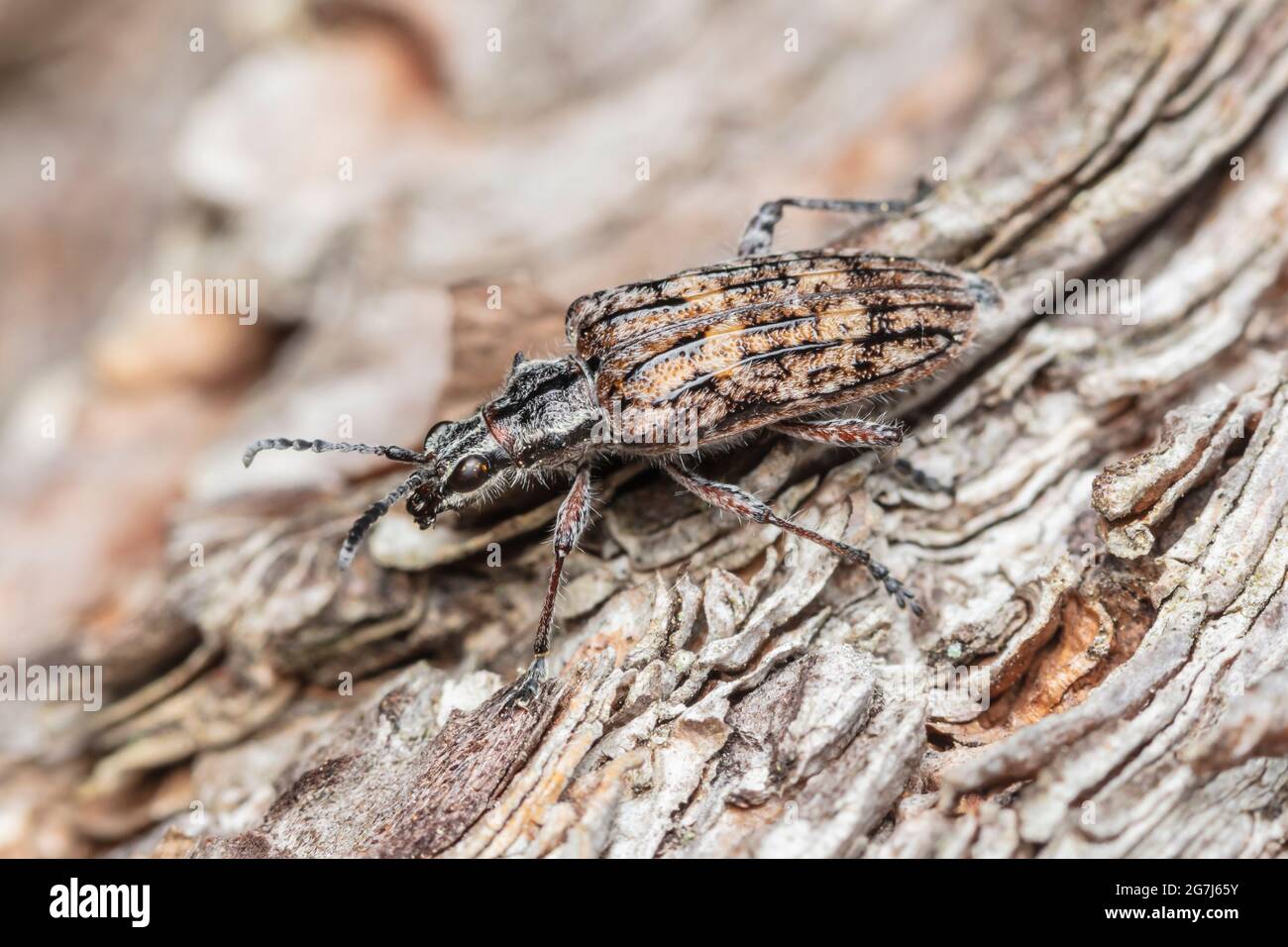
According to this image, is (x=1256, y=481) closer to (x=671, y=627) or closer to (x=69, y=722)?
(x=671, y=627)

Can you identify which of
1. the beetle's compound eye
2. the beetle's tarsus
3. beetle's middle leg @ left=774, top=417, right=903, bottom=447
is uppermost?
the beetle's tarsus

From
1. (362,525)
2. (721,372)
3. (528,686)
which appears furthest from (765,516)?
(362,525)

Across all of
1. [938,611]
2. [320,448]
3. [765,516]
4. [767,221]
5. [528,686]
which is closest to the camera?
[528,686]

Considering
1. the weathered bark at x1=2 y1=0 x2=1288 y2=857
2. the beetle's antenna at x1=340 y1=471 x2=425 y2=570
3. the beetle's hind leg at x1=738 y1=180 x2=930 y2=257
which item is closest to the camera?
the weathered bark at x1=2 y1=0 x2=1288 y2=857

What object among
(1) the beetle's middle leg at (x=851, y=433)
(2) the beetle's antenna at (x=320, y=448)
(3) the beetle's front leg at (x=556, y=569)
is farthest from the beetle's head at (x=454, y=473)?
(1) the beetle's middle leg at (x=851, y=433)

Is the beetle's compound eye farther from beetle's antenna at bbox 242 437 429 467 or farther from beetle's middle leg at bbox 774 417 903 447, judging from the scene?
beetle's middle leg at bbox 774 417 903 447

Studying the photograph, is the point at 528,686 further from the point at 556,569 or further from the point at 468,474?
the point at 468,474

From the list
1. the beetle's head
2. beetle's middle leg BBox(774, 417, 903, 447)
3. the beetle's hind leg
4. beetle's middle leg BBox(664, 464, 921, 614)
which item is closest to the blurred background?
the beetle's hind leg
